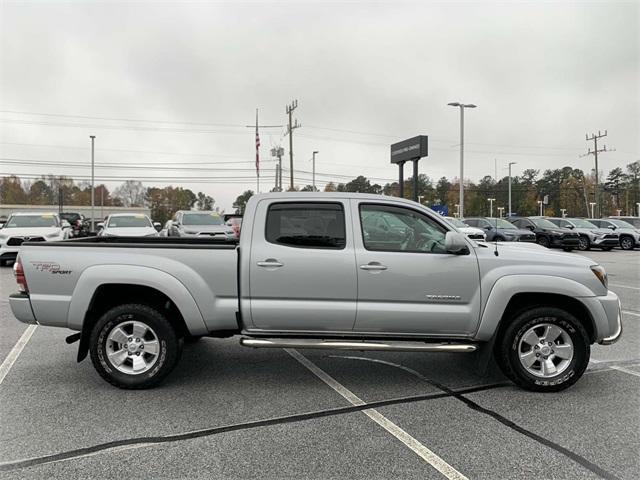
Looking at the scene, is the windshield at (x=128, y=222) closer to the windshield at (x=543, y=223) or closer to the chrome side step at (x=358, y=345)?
the chrome side step at (x=358, y=345)

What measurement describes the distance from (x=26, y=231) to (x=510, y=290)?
1524 centimetres

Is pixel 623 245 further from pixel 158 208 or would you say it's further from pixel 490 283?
pixel 158 208

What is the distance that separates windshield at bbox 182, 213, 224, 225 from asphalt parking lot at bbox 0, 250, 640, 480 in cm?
1422

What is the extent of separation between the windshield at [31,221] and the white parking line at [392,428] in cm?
1396

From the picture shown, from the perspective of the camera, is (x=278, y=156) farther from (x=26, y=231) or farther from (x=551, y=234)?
(x=26, y=231)

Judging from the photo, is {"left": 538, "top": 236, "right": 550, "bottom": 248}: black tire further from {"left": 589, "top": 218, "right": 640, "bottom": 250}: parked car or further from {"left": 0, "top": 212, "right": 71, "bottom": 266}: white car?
{"left": 0, "top": 212, "right": 71, "bottom": 266}: white car

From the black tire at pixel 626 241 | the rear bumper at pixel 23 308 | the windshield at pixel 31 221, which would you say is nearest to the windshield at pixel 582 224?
the black tire at pixel 626 241

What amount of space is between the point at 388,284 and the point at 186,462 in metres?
2.23

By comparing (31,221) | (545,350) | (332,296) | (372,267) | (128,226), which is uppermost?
(31,221)

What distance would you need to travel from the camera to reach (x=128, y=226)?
18219mm

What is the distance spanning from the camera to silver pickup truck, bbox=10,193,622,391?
14.8 feet

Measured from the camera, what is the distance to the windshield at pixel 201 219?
1968cm

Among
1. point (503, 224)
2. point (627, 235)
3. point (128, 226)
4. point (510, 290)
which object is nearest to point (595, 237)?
point (627, 235)

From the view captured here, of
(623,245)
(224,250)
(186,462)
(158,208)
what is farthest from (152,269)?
(158,208)
